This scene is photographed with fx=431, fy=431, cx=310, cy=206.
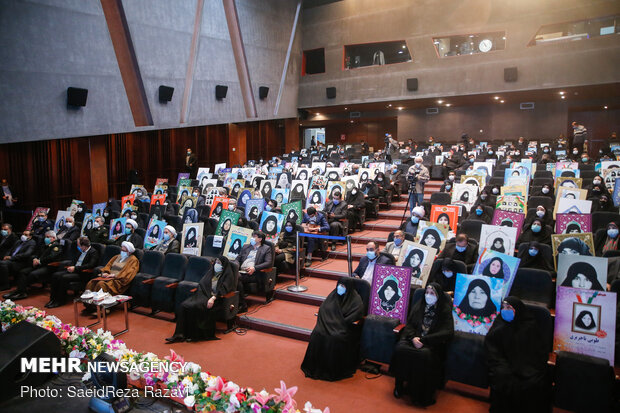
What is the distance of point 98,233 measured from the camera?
30.5ft

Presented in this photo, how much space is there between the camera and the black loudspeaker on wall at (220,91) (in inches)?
639

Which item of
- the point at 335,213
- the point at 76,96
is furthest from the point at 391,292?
the point at 76,96

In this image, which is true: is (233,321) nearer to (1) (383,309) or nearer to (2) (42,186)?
(1) (383,309)

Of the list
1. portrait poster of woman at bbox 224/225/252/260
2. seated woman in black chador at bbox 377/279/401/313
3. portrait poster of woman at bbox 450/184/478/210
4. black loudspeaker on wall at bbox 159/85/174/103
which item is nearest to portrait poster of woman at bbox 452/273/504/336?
seated woman in black chador at bbox 377/279/401/313

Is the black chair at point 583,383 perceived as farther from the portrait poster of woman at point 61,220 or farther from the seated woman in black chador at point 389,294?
the portrait poster of woman at point 61,220

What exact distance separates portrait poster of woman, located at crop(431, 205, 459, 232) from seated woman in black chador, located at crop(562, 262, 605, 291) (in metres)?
2.95

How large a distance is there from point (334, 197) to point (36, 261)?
19.8 ft

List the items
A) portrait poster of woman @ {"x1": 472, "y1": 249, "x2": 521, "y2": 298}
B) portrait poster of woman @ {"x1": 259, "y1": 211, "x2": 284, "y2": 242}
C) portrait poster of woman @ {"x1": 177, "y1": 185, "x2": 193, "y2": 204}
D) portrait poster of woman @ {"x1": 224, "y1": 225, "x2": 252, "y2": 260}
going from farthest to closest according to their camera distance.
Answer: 1. portrait poster of woman @ {"x1": 177, "y1": 185, "x2": 193, "y2": 204}
2. portrait poster of woman @ {"x1": 259, "y1": 211, "x2": 284, "y2": 242}
3. portrait poster of woman @ {"x1": 224, "y1": 225, "x2": 252, "y2": 260}
4. portrait poster of woman @ {"x1": 472, "y1": 249, "x2": 521, "y2": 298}

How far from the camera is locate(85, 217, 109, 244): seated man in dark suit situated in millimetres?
9242

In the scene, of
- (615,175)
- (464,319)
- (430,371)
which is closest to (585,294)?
(464,319)

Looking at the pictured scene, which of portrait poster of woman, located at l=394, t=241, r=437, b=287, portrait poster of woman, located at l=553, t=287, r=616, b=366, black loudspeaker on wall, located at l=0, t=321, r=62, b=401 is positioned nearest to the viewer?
black loudspeaker on wall, located at l=0, t=321, r=62, b=401

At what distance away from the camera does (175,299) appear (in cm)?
677

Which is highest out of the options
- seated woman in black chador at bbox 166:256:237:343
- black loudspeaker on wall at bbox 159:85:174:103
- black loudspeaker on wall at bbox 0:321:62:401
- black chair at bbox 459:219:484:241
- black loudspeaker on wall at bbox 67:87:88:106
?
black loudspeaker on wall at bbox 159:85:174:103

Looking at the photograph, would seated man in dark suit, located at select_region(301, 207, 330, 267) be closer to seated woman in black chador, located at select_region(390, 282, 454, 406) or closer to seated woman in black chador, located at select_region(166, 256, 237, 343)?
seated woman in black chador, located at select_region(166, 256, 237, 343)
